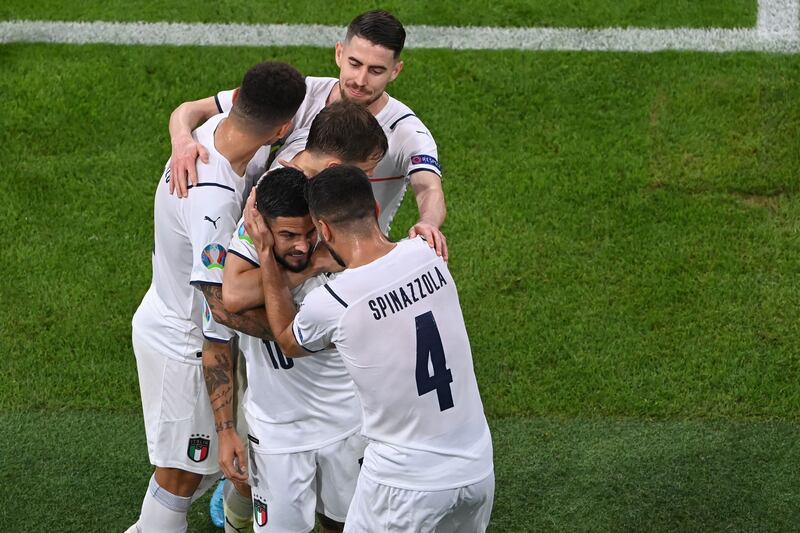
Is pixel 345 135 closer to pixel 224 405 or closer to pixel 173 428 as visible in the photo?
pixel 224 405

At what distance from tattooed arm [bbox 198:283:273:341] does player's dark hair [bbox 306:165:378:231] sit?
1.49 ft

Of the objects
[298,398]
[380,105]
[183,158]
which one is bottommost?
[298,398]

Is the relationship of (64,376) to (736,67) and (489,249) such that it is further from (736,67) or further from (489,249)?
(736,67)

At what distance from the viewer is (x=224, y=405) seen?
438 centimetres

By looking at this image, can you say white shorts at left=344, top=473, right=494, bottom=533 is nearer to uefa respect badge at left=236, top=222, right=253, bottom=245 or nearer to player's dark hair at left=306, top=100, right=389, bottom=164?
uefa respect badge at left=236, top=222, right=253, bottom=245

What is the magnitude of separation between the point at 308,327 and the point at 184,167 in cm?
84

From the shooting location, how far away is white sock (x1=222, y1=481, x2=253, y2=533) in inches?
193

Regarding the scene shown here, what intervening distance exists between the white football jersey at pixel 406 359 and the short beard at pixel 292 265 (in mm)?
225

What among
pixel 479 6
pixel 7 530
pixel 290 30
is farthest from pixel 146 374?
pixel 479 6

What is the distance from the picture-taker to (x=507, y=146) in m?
7.51

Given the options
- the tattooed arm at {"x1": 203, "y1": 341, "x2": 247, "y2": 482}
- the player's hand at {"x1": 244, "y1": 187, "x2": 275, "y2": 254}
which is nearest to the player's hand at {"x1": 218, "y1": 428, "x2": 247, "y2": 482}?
the tattooed arm at {"x1": 203, "y1": 341, "x2": 247, "y2": 482}

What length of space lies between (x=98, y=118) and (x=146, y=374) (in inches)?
140

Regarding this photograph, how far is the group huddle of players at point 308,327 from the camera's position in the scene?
12.4ft

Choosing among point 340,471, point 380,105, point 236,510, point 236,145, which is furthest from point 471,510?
point 380,105
